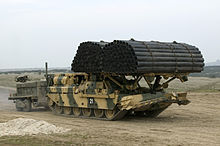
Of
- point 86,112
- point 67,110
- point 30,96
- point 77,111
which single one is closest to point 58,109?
point 67,110

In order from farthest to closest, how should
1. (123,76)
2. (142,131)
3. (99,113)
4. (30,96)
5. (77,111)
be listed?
(30,96)
(77,111)
(99,113)
(123,76)
(142,131)

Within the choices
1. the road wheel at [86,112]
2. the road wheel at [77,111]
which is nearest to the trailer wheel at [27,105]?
the road wheel at [77,111]

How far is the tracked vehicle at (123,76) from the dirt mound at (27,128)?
11.5ft

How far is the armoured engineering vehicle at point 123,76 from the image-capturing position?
17016 millimetres

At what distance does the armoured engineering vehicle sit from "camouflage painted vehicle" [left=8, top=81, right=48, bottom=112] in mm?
2730

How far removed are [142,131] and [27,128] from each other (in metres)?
4.19

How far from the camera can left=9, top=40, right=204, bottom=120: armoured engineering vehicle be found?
55.8 feet

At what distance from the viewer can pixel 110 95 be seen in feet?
60.4

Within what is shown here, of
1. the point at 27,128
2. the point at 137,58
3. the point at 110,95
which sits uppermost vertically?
the point at 137,58

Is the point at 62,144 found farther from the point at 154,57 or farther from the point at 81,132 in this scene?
the point at 154,57

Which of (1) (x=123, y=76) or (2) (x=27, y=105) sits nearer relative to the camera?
(1) (x=123, y=76)

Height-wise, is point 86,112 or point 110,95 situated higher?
point 110,95

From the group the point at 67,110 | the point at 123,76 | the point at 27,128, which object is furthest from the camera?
the point at 67,110

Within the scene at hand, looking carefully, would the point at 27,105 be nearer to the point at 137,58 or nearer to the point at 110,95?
the point at 110,95
